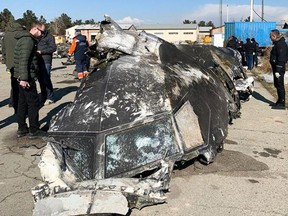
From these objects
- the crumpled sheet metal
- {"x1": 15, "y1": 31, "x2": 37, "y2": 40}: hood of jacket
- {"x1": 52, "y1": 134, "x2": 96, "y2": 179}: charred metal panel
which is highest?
{"x1": 15, "y1": 31, "x2": 37, "y2": 40}: hood of jacket

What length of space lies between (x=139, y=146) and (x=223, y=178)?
124cm

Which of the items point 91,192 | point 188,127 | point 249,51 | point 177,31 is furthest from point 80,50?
point 177,31

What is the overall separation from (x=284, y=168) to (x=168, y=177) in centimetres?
193

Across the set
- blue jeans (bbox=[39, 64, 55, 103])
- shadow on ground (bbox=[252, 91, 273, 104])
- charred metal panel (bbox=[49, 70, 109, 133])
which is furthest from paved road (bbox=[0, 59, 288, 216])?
shadow on ground (bbox=[252, 91, 273, 104])

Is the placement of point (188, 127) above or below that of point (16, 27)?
below

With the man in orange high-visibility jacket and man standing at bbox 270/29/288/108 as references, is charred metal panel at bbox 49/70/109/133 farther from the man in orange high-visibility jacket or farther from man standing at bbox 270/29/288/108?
the man in orange high-visibility jacket

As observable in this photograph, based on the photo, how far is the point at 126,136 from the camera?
385cm

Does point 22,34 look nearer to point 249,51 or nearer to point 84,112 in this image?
point 84,112

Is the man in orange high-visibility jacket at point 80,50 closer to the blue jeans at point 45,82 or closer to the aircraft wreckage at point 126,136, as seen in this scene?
the blue jeans at point 45,82

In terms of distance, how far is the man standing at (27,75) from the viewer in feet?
17.7

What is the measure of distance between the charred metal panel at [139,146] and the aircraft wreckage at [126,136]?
10mm

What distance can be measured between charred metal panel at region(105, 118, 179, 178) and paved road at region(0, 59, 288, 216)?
0.48 m

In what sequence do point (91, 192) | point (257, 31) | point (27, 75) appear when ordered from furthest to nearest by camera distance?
1. point (257, 31)
2. point (27, 75)
3. point (91, 192)

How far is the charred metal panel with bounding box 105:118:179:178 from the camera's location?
3.67 metres
